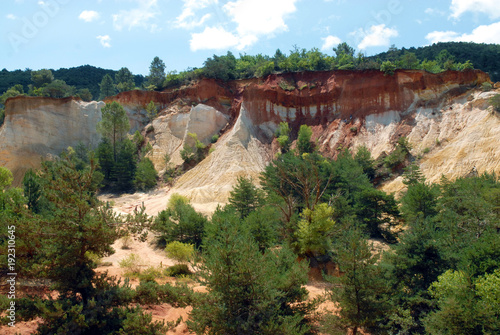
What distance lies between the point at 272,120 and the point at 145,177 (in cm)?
2014

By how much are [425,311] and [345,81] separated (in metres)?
38.2

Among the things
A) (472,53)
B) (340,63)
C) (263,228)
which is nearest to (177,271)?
(263,228)

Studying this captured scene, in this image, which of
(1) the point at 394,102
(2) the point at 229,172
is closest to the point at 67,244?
(2) the point at 229,172

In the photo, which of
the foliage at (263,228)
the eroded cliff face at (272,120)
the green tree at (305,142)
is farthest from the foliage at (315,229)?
the green tree at (305,142)

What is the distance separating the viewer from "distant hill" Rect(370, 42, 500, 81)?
55994mm

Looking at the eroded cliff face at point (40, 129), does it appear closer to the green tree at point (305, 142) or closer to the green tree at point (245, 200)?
the green tree at point (305, 142)

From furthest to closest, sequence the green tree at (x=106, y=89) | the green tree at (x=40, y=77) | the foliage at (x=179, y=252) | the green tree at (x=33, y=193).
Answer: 1. the green tree at (x=106, y=89)
2. the green tree at (x=40, y=77)
3. the green tree at (x=33, y=193)
4. the foliage at (x=179, y=252)

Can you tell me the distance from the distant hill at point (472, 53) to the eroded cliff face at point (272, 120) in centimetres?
2331

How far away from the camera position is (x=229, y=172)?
125 ft

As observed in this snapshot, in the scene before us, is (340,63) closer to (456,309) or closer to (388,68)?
(388,68)

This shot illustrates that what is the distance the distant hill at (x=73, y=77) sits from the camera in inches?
2958

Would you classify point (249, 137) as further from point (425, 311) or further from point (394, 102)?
point (425, 311)

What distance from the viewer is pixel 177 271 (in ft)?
61.7

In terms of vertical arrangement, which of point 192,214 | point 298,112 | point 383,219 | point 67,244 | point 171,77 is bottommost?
point 383,219
